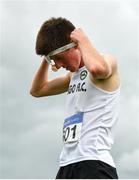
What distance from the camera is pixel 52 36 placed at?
18.6 ft

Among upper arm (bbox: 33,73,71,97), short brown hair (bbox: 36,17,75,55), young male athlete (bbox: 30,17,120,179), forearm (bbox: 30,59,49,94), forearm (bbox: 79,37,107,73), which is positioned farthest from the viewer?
forearm (bbox: 30,59,49,94)

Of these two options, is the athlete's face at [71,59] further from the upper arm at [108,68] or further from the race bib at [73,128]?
→ the race bib at [73,128]

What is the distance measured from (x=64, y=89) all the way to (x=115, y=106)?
125 centimetres

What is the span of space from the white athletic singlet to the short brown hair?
56 cm

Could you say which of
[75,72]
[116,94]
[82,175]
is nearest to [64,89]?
[75,72]

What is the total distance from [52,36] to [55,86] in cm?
100

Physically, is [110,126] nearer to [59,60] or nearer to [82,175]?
[82,175]

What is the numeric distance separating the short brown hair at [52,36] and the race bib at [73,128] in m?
0.89

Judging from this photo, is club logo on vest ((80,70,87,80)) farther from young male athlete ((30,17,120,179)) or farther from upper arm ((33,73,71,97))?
upper arm ((33,73,71,97))

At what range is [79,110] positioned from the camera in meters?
5.27

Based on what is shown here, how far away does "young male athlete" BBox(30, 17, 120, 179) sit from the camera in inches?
198

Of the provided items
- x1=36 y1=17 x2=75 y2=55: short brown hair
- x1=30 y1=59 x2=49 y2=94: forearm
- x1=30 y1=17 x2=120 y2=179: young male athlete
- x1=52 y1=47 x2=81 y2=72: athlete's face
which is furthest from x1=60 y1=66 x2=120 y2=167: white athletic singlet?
x1=30 y1=59 x2=49 y2=94: forearm

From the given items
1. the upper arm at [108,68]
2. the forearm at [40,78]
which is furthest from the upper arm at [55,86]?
the upper arm at [108,68]

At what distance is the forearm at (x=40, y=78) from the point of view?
6.45 m
